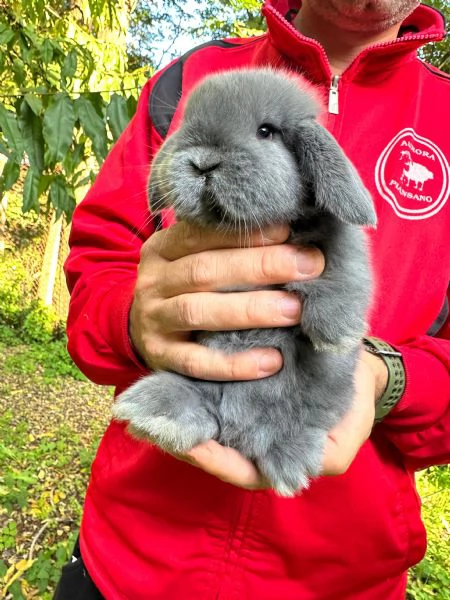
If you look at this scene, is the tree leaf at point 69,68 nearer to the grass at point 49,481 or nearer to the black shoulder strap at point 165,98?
the black shoulder strap at point 165,98

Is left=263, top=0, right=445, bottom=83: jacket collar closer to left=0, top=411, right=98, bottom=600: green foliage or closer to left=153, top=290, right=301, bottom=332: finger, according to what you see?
left=153, top=290, right=301, bottom=332: finger

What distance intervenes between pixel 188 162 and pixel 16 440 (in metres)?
5.85

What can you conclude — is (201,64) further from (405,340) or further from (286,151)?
(405,340)

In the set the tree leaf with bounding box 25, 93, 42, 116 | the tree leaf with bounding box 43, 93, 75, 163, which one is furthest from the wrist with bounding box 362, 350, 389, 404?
the tree leaf with bounding box 25, 93, 42, 116

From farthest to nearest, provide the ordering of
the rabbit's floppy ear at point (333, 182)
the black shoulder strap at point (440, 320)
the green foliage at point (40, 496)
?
the green foliage at point (40, 496) → the black shoulder strap at point (440, 320) → the rabbit's floppy ear at point (333, 182)

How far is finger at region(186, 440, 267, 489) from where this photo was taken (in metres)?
1.20

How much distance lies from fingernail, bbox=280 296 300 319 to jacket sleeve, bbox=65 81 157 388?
547 mm

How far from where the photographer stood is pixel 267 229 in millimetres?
1226

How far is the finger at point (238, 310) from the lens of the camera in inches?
46.9

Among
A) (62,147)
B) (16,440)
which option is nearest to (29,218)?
(16,440)

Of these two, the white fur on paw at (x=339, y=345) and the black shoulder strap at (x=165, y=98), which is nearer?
the white fur on paw at (x=339, y=345)

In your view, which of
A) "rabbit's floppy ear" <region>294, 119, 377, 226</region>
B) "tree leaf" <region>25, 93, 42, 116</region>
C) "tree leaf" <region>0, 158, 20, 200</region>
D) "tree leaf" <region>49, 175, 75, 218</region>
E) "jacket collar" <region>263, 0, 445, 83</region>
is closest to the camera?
"rabbit's floppy ear" <region>294, 119, 377, 226</region>

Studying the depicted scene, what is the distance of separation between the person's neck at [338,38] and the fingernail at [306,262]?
0.96 m

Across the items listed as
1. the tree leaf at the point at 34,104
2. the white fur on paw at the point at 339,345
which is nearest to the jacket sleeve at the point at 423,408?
the white fur on paw at the point at 339,345
